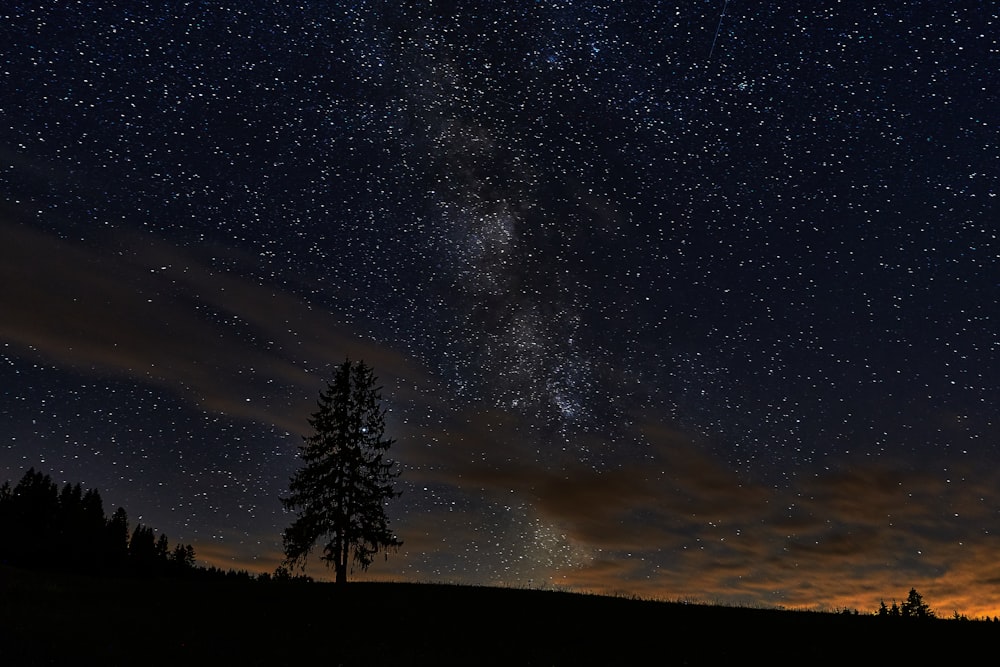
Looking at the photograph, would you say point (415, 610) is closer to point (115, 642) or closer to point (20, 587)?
point (115, 642)

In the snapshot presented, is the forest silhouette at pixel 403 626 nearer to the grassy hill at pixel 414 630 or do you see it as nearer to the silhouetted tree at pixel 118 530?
the grassy hill at pixel 414 630

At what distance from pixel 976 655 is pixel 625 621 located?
9.42 meters

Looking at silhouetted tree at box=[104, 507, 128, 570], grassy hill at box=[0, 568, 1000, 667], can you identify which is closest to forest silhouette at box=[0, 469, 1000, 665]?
grassy hill at box=[0, 568, 1000, 667]

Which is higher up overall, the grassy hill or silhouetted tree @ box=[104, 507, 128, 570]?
silhouetted tree @ box=[104, 507, 128, 570]

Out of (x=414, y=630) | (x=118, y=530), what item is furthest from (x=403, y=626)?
(x=118, y=530)

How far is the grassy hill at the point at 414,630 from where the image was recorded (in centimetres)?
1758

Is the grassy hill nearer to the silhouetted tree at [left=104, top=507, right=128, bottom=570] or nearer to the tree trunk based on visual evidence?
the tree trunk

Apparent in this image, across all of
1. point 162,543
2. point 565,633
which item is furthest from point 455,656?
point 162,543

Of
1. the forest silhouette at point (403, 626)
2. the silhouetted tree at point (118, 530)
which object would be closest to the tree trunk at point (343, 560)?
the forest silhouette at point (403, 626)

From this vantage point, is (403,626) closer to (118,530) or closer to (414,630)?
(414,630)

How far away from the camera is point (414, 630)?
68.8 feet

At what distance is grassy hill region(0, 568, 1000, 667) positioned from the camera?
17578 millimetres

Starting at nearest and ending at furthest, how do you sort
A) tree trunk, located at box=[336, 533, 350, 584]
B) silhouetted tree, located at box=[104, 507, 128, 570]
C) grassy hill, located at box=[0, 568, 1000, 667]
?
1. grassy hill, located at box=[0, 568, 1000, 667]
2. tree trunk, located at box=[336, 533, 350, 584]
3. silhouetted tree, located at box=[104, 507, 128, 570]

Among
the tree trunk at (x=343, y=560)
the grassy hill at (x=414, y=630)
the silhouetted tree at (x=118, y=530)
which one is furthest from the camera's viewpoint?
the silhouetted tree at (x=118, y=530)
